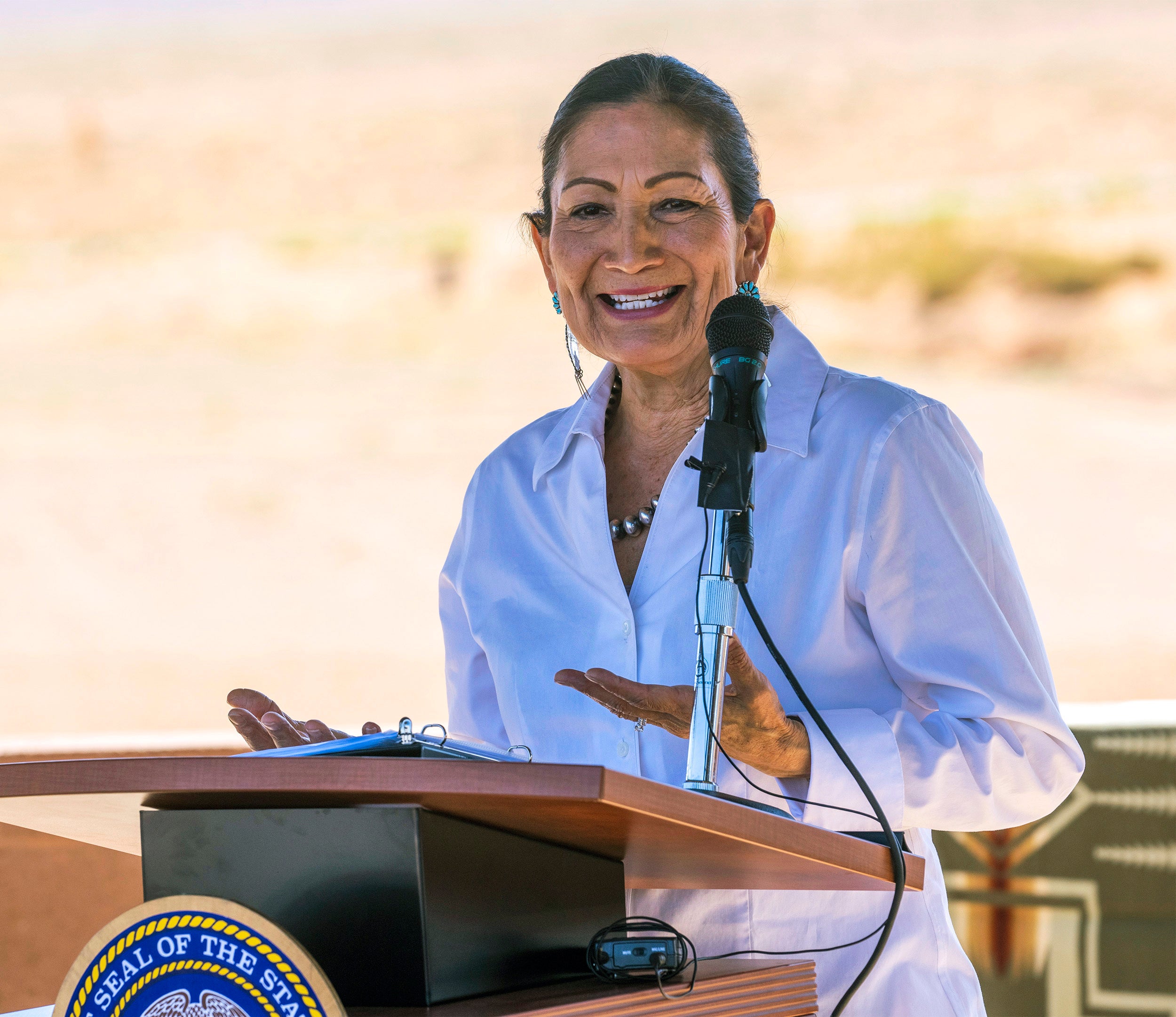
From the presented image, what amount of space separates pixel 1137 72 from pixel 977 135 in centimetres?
158

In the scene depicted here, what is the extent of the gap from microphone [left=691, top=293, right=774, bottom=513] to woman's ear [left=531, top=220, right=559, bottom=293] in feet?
2.63

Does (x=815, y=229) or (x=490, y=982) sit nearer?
(x=490, y=982)

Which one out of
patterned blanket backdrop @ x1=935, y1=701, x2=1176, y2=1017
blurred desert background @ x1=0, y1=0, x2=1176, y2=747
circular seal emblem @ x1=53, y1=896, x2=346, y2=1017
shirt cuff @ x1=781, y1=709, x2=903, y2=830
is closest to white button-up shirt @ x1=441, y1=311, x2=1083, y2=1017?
shirt cuff @ x1=781, y1=709, x2=903, y2=830

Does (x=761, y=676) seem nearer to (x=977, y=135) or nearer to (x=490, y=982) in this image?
(x=490, y=982)

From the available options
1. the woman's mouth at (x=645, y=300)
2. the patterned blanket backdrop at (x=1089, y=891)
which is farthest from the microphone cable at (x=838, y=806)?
the patterned blanket backdrop at (x=1089, y=891)

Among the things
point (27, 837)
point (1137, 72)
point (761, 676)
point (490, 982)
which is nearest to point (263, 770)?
point (490, 982)

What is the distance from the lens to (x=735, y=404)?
3.84ft

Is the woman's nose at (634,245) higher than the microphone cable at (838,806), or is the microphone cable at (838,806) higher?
the woman's nose at (634,245)

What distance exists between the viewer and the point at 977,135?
42.9 ft

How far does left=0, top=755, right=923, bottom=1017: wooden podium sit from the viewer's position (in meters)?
0.77

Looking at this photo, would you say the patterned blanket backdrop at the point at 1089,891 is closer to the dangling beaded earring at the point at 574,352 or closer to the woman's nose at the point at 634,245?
the dangling beaded earring at the point at 574,352

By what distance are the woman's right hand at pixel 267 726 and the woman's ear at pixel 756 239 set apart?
96 cm

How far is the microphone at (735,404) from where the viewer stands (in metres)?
1.13

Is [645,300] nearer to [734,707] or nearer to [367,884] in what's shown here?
[734,707]
